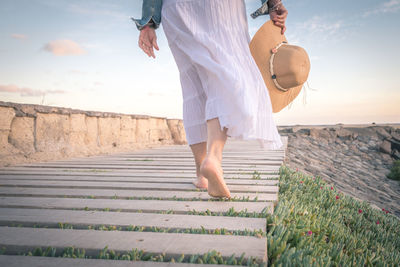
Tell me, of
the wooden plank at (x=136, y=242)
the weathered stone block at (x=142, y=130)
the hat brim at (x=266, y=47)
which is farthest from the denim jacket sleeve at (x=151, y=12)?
the weathered stone block at (x=142, y=130)

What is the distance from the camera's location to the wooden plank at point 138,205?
1397 millimetres

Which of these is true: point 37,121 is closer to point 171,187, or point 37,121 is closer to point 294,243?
point 171,187

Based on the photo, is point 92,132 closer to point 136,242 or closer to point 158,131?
point 158,131

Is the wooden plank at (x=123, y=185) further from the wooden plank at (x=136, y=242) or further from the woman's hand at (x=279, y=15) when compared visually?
the woman's hand at (x=279, y=15)

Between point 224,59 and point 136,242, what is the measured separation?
39.9 inches

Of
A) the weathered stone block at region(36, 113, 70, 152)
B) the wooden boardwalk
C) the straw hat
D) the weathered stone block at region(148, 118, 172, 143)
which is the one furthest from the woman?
the weathered stone block at region(148, 118, 172, 143)

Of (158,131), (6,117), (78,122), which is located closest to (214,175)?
(6,117)

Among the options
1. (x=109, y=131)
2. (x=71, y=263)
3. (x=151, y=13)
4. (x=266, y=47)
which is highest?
(x=151, y=13)

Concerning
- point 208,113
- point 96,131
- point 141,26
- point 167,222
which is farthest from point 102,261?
point 96,131

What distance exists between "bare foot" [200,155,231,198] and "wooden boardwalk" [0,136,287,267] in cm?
6

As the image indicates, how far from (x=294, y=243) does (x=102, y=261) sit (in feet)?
2.43

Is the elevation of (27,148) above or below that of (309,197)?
above

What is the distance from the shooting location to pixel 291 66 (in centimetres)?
174

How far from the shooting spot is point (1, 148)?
3.21 meters
